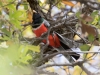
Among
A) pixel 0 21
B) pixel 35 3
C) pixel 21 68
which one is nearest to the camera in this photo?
pixel 21 68

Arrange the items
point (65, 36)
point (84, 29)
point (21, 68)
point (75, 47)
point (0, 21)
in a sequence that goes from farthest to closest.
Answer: point (65, 36) < point (75, 47) < point (0, 21) < point (21, 68) < point (84, 29)

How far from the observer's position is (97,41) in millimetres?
753

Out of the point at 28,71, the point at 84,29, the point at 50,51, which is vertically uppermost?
the point at 84,29

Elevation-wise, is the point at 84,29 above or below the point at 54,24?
above

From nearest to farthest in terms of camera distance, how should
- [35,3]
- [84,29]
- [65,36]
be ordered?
1. [84,29]
2. [35,3]
3. [65,36]

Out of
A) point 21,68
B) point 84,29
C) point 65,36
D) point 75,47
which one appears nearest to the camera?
point 84,29

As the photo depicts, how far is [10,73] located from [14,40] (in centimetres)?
13

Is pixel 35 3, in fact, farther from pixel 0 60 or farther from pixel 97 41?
pixel 0 60

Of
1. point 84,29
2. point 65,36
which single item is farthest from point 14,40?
point 65,36

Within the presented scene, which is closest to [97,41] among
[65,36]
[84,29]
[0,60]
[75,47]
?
[84,29]

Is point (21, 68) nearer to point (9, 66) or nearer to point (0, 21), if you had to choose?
point (9, 66)

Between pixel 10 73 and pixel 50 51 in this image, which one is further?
pixel 50 51

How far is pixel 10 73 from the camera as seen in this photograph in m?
0.60

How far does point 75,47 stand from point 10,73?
0.71m
